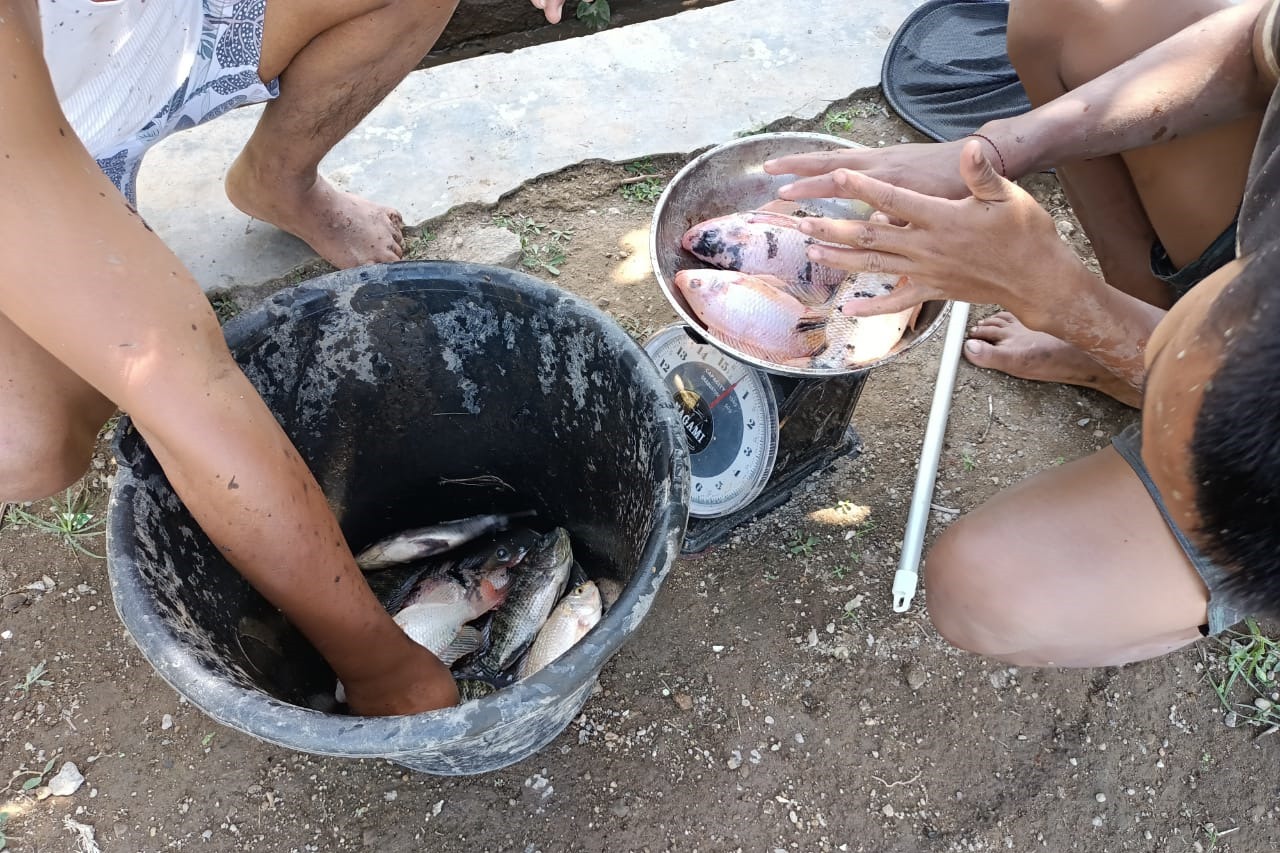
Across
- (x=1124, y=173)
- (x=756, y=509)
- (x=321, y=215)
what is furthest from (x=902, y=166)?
(x=321, y=215)

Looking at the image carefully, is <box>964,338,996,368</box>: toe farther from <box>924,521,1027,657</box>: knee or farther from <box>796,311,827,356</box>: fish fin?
<box>796,311,827,356</box>: fish fin

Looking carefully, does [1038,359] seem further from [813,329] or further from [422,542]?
[422,542]

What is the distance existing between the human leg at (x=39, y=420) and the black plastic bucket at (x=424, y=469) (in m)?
0.37

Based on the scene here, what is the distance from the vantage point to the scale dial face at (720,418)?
70.6 inches

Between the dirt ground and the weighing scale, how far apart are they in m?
0.17

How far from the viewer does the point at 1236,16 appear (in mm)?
1579

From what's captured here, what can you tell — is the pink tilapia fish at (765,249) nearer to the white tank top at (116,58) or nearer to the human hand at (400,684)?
the human hand at (400,684)

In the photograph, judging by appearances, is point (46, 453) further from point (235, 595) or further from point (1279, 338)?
point (1279, 338)

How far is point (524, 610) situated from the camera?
1.86 m

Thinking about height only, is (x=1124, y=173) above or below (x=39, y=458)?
below

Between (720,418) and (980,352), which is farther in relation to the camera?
(980,352)

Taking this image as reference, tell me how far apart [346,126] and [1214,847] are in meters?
2.53

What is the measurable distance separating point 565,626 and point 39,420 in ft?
3.39

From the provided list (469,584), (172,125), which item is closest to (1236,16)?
(469,584)
